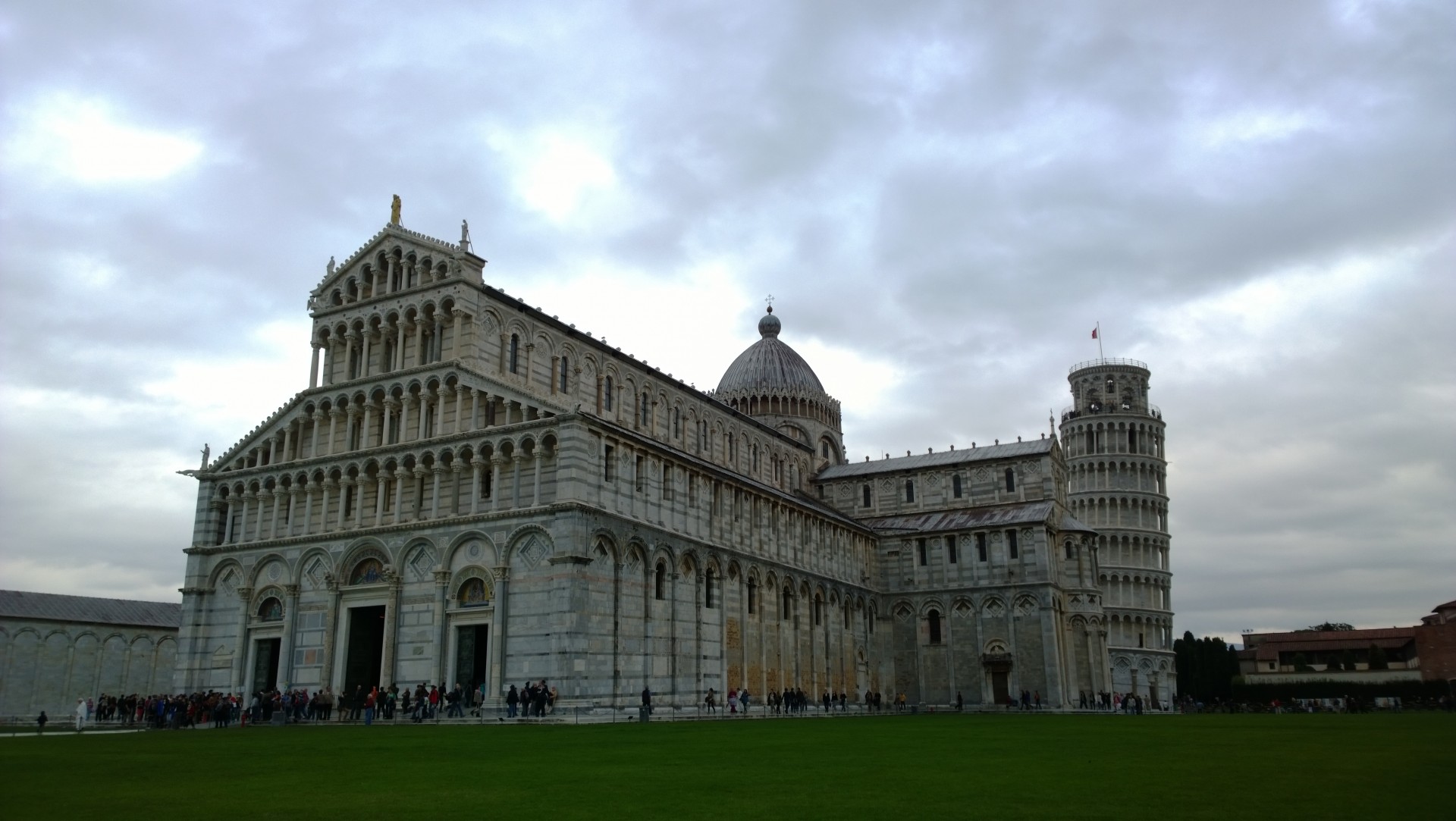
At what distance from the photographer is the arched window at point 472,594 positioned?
41.1 meters

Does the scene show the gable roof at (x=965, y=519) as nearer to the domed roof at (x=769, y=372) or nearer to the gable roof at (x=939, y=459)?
the gable roof at (x=939, y=459)

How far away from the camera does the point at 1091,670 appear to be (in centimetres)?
6588

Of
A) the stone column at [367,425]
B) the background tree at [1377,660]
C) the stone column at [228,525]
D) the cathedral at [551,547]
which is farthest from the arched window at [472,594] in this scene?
the background tree at [1377,660]

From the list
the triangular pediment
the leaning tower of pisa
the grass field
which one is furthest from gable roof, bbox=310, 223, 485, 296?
→ the leaning tower of pisa

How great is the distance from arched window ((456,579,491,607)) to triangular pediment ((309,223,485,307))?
504 inches

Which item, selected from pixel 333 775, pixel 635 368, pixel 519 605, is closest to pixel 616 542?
pixel 519 605

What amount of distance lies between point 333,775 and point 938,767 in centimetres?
987

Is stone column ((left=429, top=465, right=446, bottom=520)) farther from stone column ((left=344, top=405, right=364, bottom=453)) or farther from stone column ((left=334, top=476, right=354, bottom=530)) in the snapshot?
stone column ((left=344, top=405, right=364, bottom=453))

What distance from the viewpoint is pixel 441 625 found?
41406 millimetres

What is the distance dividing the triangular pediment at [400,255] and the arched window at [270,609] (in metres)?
13.5

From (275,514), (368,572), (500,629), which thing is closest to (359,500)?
(368,572)

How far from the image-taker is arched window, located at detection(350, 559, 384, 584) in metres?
44.2

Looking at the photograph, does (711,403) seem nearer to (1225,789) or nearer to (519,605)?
(519,605)

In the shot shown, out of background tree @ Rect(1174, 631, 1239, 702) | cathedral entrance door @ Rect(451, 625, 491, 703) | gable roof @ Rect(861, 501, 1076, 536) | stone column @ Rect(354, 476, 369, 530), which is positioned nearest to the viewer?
cathedral entrance door @ Rect(451, 625, 491, 703)
